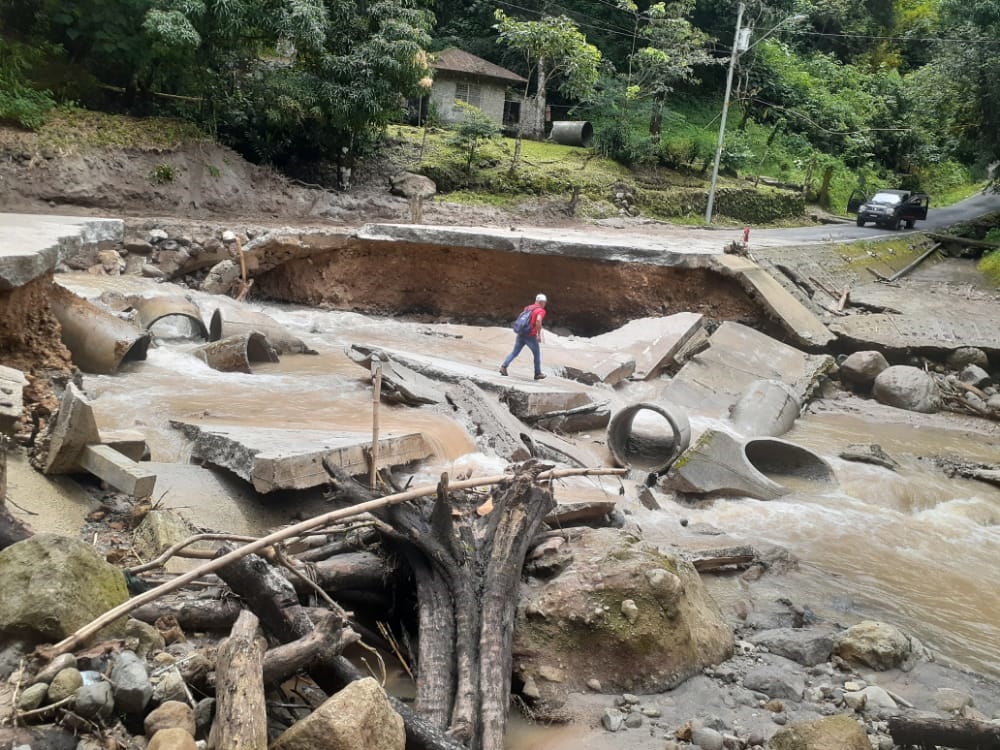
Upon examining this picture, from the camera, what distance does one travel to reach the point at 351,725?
3.09m

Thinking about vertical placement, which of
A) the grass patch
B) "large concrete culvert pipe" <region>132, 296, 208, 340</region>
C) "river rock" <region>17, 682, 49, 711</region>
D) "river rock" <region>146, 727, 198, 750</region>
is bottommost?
"large concrete culvert pipe" <region>132, 296, 208, 340</region>

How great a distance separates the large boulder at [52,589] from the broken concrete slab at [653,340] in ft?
30.9

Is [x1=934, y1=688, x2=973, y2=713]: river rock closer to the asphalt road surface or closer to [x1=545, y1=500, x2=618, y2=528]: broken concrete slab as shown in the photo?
[x1=545, y1=500, x2=618, y2=528]: broken concrete slab

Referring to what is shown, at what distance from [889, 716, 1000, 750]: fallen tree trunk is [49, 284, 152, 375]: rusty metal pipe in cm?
767

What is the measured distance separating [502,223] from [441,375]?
12.5 metres

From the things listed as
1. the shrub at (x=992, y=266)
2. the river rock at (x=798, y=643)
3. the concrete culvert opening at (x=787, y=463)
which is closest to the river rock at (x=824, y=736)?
the river rock at (x=798, y=643)

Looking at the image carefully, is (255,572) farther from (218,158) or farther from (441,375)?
(218,158)

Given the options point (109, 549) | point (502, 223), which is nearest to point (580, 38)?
point (502, 223)

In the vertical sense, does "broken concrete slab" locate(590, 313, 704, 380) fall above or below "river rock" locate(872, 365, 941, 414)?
above

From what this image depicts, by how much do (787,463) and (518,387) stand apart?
3.19 metres

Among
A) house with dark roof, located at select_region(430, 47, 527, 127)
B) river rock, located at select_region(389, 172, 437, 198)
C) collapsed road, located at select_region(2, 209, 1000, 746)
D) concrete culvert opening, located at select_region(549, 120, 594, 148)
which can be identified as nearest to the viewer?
collapsed road, located at select_region(2, 209, 1000, 746)

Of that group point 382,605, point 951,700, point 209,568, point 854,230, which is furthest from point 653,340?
point 854,230

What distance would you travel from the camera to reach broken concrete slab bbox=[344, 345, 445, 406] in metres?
9.12

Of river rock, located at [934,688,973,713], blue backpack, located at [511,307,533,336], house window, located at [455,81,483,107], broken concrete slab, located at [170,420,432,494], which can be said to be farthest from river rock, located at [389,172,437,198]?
river rock, located at [934,688,973,713]
